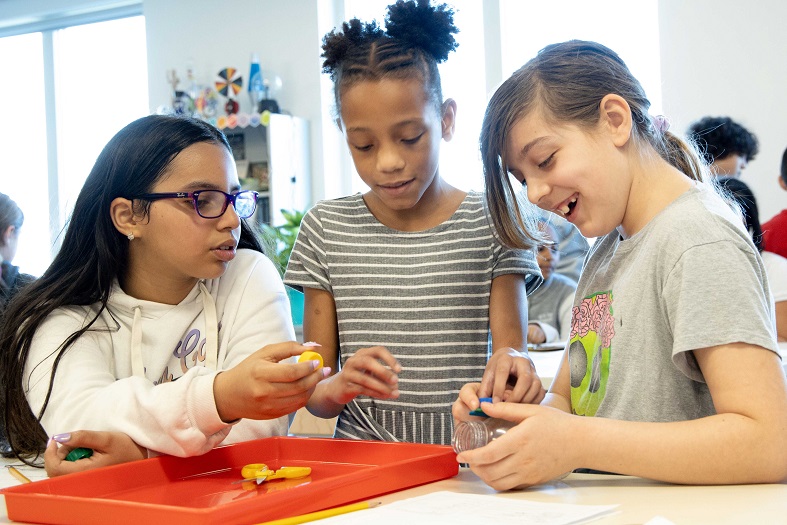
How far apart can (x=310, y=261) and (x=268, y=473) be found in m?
0.67

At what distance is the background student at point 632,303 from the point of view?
93 cm

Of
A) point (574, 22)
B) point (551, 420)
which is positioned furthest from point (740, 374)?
point (574, 22)

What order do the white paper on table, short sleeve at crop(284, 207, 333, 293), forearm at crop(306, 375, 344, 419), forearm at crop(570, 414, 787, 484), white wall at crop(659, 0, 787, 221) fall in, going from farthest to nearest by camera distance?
white wall at crop(659, 0, 787, 221)
short sleeve at crop(284, 207, 333, 293)
forearm at crop(306, 375, 344, 419)
forearm at crop(570, 414, 787, 484)
the white paper on table

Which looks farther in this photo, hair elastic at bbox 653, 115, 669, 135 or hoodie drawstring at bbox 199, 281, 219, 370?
hoodie drawstring at bbox 199, 281, 219, 370

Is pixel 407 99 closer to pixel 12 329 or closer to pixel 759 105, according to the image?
A: pixel 12 329

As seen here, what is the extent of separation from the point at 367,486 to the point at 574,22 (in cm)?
472

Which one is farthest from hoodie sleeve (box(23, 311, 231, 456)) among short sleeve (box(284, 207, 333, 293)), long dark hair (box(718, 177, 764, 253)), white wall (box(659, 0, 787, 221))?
white wall (box(659, 0, 787, 221))

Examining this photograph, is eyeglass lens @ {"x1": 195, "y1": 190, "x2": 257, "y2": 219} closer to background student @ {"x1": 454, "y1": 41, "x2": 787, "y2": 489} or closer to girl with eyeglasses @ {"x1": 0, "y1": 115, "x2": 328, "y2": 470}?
girl with eyeglasses @ {"x1": 0, "y1": 115, "x2": 328, "y2": 470}

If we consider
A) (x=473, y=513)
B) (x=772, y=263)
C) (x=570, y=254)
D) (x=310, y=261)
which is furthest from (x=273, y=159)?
(x=473, y=513)

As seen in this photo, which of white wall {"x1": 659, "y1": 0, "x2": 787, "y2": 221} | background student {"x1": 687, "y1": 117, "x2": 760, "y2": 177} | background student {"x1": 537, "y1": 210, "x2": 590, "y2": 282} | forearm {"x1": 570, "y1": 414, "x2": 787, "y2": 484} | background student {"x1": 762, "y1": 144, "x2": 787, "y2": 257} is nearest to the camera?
forearm {"x1": 570, "y1": 414, "x2": 787, "y2": 484}

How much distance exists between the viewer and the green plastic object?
1.13 m

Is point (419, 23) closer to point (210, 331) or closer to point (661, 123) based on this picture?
point (661, 123)

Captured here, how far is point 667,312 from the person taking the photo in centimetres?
107

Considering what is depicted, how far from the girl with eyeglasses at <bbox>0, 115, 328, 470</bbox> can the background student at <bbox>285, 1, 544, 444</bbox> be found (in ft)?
0.39
